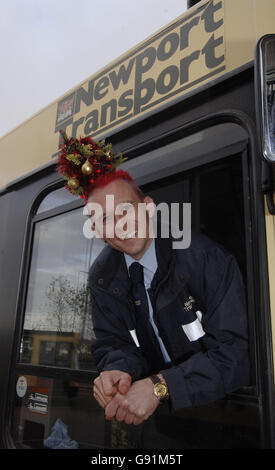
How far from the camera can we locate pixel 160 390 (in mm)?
1205

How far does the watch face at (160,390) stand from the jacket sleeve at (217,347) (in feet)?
0.07

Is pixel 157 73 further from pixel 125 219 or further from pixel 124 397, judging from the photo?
pixel 124 397

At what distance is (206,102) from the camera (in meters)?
1.26

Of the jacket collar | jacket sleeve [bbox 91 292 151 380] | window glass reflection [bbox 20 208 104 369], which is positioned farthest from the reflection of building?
the jacket collar

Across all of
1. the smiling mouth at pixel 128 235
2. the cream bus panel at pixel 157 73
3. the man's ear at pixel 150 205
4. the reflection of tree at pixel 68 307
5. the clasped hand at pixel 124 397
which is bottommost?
the clasped hand at pixel 124 397

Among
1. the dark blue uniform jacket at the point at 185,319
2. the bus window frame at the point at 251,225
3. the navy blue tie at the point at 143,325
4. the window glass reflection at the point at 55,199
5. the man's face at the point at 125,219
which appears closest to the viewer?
the bus window frame at the point at 251,225

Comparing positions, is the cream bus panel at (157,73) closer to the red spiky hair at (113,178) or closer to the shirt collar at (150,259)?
the red spiky hair at (113,178)

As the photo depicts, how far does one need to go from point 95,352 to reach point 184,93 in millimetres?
959

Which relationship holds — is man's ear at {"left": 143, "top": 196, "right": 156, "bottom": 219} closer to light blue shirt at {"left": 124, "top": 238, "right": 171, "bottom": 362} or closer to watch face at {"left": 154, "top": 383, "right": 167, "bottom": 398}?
light blue shirt at {"left": 124, "top": 238, "right": 171, "bottom": 362}

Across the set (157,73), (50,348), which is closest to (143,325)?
(50,348)

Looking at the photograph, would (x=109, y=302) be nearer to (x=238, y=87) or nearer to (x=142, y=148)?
(x=142, y=148)

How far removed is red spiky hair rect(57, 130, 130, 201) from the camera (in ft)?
4.83

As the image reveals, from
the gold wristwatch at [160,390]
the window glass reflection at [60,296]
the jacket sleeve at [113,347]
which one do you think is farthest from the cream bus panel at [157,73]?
the gold wristwatch at [160,390]

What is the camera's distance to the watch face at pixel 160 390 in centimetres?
120
